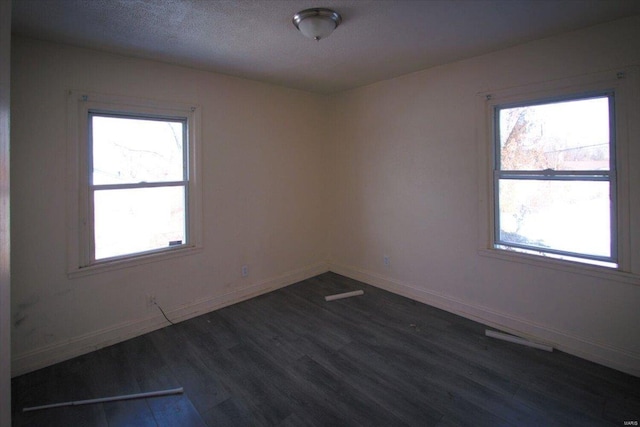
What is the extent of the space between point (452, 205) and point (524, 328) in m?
1.27

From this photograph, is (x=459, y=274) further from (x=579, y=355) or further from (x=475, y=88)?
(x=475, y=88)

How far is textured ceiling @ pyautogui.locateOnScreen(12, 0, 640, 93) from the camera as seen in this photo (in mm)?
2037

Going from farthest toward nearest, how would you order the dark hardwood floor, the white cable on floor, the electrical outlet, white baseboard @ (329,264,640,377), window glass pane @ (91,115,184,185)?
the white cable on floor
the electrical outlet
window glass pane @ (91,115,184,185)
white baseboard @ (329,264,640,377)
the dark hardwood floor

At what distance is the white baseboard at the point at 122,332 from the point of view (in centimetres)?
244

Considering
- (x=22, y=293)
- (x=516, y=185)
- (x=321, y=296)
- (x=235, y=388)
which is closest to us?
(x=235, y=388)

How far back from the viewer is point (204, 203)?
11.1 feet

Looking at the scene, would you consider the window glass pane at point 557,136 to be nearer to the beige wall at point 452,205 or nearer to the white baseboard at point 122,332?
the beige wall at point 452,205

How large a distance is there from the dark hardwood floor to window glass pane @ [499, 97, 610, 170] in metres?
1.55

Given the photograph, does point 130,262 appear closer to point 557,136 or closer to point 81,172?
point 81,172

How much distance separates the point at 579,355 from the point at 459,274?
110 centimetres

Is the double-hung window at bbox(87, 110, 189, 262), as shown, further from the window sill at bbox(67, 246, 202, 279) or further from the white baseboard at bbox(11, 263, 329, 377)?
the white baseboard at bbox(11, 263, 329, 377)

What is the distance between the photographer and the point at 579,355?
254cm

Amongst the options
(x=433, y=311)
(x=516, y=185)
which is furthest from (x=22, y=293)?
(x=516, y=185)

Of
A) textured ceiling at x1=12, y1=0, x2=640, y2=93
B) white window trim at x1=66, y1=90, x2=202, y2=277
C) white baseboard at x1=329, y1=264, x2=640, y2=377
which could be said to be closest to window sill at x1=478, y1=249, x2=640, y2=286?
white baseboard at x1=329, y1=264, x2=640, y2=377
